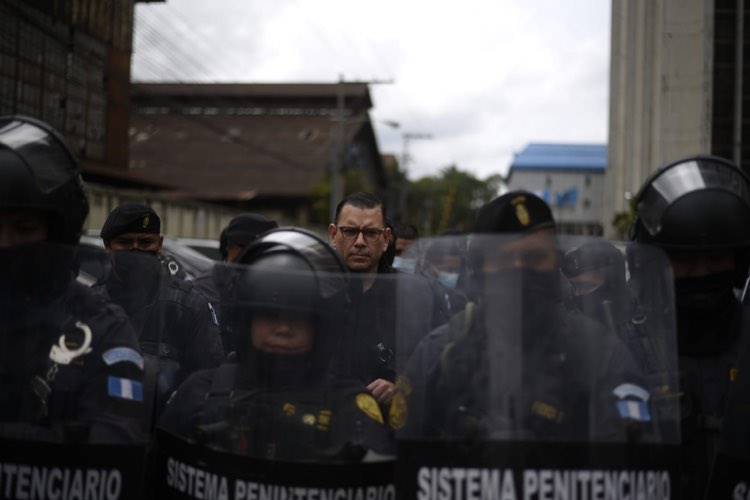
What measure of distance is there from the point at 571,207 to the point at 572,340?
86458 millimetres

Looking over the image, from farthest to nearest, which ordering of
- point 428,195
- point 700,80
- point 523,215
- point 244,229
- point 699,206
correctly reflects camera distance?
point 428,195
point 700,80
point 244,229
point 699,206
point 523,215

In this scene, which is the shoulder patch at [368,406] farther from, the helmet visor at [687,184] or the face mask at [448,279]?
the helmet visor at [687,184]

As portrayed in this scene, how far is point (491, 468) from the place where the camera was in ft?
7.75

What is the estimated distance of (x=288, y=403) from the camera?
8.39 ft

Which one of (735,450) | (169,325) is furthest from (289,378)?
(735,450)

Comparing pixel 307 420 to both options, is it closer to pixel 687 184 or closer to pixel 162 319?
pixel 162 319

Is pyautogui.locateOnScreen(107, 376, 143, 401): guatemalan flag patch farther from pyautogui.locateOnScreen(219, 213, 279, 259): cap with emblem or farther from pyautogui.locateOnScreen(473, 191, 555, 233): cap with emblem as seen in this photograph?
pyautogui.locateOnScreen(219, 213, 279, 259): cap with emblem

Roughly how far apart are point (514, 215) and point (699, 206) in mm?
731

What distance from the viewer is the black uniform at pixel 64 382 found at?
2.51 meters

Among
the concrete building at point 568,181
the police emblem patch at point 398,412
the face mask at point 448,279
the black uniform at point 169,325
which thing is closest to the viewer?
the police emblem patch at point 398,412

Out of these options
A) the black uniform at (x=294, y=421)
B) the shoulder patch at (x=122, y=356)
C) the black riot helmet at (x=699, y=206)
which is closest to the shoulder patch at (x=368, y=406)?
the black uniform at (x=294, y=421)

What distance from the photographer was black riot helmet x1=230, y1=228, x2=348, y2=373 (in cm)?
259

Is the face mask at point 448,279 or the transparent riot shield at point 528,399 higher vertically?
the face mask at point 448,279

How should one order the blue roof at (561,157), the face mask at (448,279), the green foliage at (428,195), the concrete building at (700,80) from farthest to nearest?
the blue roof at (561,157) → the green foliage at (428,195) → the concrete building at (700,80) → the face mask at (448,279)
